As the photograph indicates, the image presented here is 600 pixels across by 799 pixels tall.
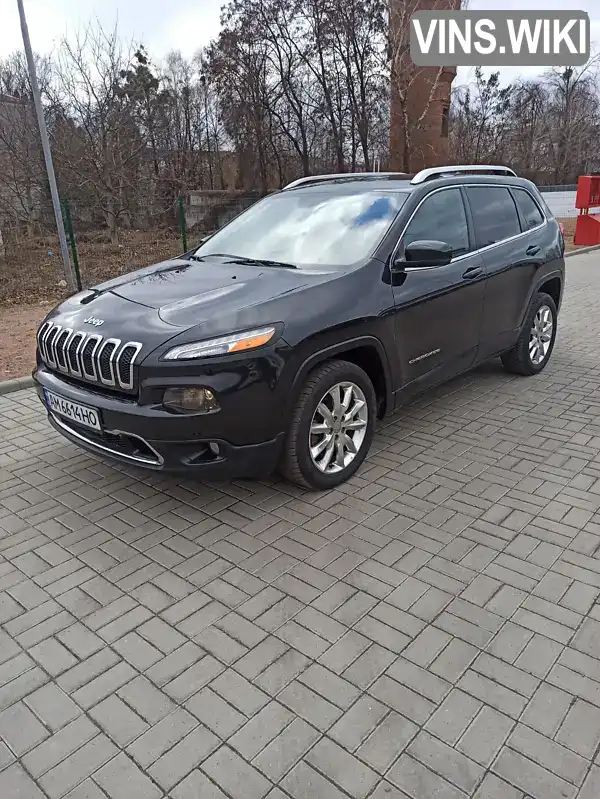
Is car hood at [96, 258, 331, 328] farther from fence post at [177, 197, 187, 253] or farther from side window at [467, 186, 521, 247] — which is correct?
fence post at [177, 197, 187, 253]

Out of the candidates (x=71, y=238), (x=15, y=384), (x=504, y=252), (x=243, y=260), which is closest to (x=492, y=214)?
(x=504, y=252)

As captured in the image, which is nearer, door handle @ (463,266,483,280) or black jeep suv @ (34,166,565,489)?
black jeep suv @ (34,166,565,489)

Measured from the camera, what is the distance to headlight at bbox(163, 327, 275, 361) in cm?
300

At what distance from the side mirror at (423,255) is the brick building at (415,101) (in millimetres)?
19572

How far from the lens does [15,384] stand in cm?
589

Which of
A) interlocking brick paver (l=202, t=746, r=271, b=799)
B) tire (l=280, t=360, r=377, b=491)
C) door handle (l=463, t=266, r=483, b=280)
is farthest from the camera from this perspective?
door handle (l=463, t=266, r=483, b=280)

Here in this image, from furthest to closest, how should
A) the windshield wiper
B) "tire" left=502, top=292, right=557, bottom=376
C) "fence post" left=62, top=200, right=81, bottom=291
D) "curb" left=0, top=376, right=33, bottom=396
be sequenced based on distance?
"fence post" left=62, top=200, right=81, bottom=291, "curb" left=0, top=376, right=33, bottom=396, "tire" left=502, top=292, right=557, bottom=376, the windshield wiper

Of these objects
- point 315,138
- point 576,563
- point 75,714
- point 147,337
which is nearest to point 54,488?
point 147,337

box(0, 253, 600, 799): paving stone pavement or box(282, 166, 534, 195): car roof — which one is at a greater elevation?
box(282, 166, 534, 195): car roof

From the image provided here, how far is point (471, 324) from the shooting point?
4582 millimetres

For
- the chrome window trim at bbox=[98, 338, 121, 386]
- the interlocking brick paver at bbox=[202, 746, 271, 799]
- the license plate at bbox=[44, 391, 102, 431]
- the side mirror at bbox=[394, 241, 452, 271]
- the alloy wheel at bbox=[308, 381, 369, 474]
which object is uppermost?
the side mirror at bbox=[394, 241, 452, 271]

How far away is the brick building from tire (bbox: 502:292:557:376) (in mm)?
17784

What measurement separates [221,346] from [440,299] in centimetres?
186

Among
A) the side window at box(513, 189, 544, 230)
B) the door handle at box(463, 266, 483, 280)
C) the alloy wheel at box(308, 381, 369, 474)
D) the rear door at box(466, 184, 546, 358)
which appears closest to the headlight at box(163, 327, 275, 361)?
the alloy wheel at box(308, 381, 369, 474)
